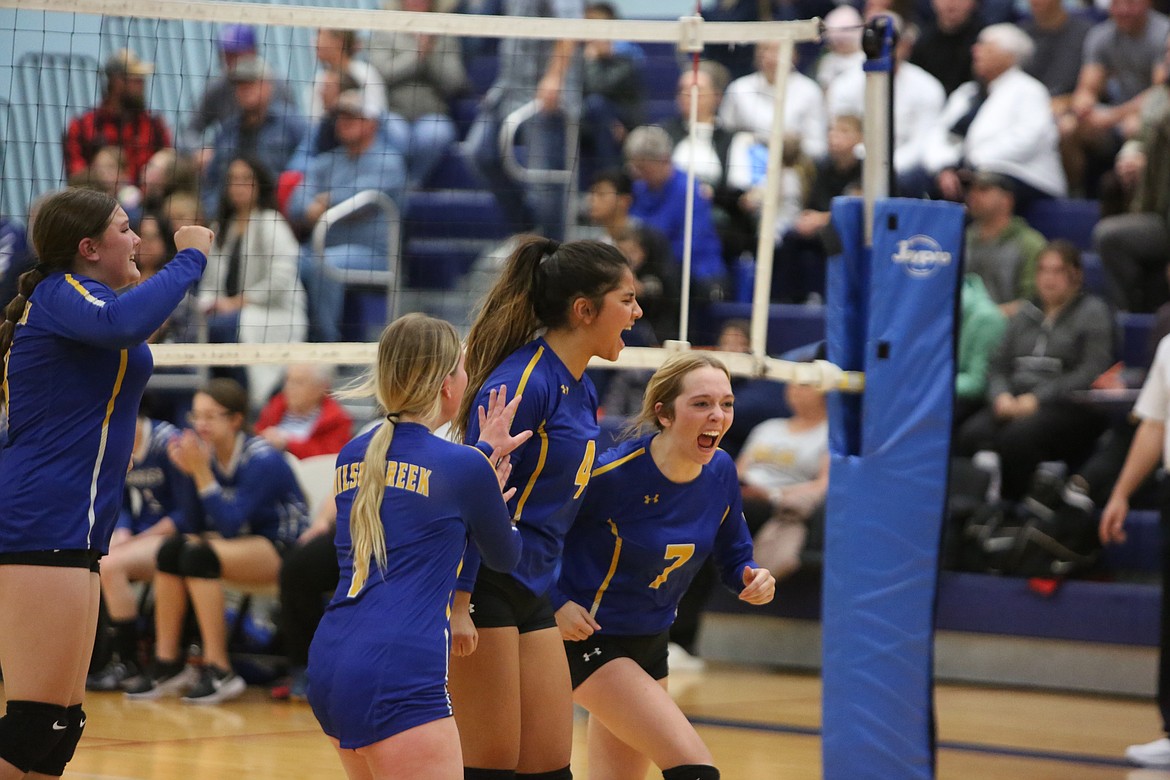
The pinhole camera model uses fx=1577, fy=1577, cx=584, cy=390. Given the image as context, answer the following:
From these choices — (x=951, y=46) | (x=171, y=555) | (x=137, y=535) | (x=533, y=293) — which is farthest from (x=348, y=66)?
(x=533, y=293)

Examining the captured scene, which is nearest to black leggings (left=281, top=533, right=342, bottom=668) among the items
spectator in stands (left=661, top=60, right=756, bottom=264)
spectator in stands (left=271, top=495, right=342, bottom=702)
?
spectator in stands (left=271, top=495, right=342, bottom=702)

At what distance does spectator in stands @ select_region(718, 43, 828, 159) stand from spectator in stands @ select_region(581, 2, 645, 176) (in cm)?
65

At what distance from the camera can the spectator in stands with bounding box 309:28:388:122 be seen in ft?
30.5

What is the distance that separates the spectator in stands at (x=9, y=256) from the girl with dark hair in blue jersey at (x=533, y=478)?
376 cm

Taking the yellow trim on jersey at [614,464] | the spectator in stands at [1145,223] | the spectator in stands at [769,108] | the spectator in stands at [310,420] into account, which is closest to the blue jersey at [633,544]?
the yellow trim on jersey at [614,464]

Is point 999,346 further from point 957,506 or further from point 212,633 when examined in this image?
point 212,633

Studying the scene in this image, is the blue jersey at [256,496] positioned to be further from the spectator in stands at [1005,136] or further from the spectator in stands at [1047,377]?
the spectator in stands at [1005,136]

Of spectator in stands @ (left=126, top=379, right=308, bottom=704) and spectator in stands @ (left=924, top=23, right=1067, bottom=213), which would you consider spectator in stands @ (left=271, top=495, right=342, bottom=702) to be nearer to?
spectator in stands @ (left=126, top=379, right=308, bottom=704)

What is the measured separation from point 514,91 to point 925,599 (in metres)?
5.86

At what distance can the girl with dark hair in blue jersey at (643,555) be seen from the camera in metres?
4.01

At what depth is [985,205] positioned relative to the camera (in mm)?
8398

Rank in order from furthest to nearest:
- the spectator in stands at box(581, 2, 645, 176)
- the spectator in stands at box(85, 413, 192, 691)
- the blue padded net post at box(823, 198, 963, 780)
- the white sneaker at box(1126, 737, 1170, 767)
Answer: the spectator in stands at box(581, 2, 645, 176) < the spectator in stands at box(85, 413, 192, 691) < the white sneaker at box(1126, 737, 1170, 767) < the blue padded net post at box(823, 198, 963, 780)

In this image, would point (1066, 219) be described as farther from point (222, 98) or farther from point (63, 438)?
point (63, 438)

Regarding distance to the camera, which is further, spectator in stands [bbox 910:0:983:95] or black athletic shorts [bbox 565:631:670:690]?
spectator in stands [bbox 910:0:983:95]
